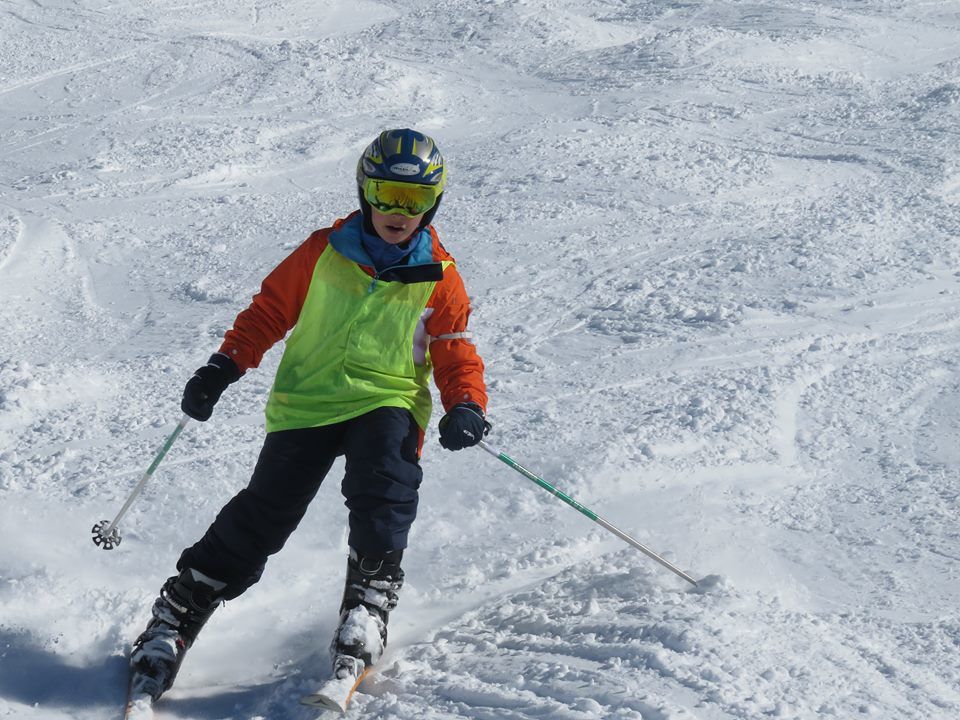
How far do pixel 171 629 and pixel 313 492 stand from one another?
66 centimetres

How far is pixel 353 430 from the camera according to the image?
12.6 ft

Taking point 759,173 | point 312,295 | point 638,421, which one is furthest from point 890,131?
point 312,295

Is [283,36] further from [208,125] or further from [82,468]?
[82,468]

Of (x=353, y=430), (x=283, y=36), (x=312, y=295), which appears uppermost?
(x=312, y=295)

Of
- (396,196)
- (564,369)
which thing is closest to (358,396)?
(396,196)

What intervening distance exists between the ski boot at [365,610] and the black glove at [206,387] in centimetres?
69

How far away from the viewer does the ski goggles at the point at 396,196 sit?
3.75 metres

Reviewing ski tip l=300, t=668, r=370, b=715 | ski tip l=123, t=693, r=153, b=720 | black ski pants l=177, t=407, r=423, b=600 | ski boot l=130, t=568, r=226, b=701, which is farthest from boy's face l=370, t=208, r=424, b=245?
ski tip l=123, t=693, r=153, b=720

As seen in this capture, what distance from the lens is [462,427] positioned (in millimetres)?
3736

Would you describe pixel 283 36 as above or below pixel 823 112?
below

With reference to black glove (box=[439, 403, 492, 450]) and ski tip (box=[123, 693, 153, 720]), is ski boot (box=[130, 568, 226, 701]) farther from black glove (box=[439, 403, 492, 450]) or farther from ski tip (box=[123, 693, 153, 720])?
black glove (box=[439, 403, 492, 450])

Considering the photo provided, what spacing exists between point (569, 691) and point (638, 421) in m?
2.62

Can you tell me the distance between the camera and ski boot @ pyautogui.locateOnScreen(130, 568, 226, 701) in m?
3.81

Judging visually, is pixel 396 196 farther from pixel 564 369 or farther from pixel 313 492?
pixel 564 369
